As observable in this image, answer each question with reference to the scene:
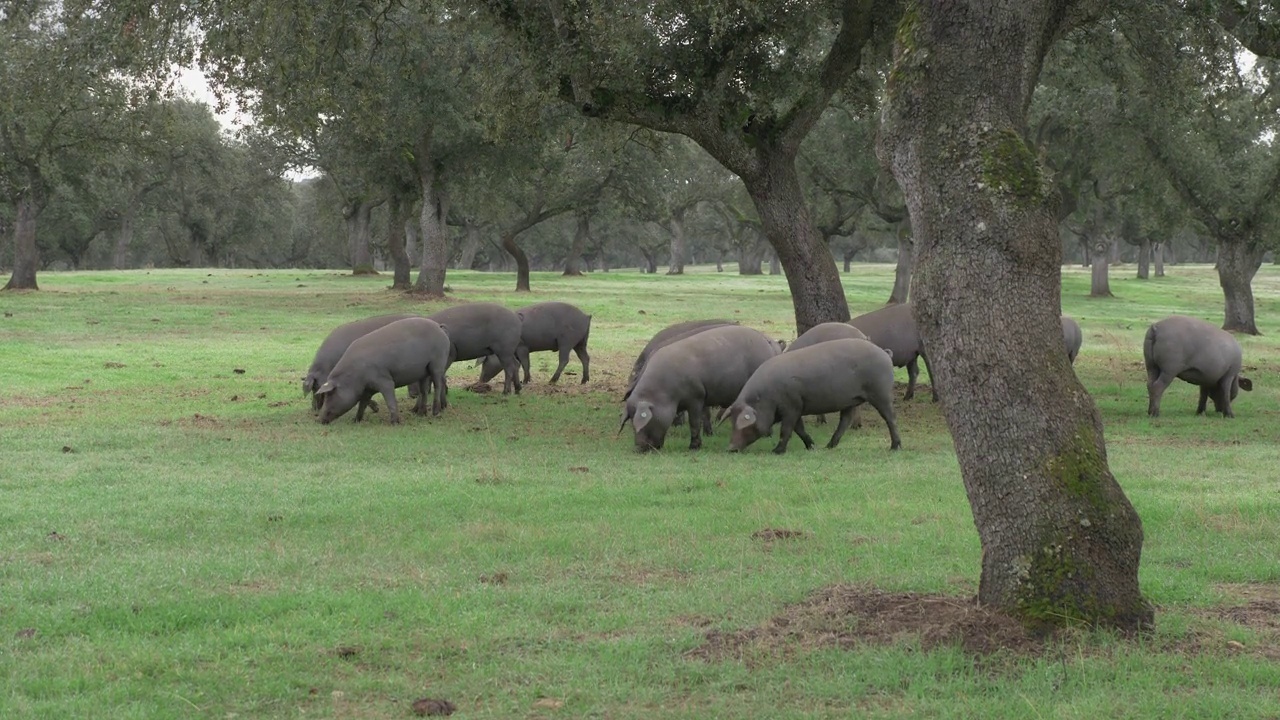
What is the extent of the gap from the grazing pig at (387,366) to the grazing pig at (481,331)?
1.88 metres

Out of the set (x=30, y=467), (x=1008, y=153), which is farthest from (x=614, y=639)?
(x=30, y=467)

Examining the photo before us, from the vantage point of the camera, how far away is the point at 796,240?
18.2 metres

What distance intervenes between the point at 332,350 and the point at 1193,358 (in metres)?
11.6

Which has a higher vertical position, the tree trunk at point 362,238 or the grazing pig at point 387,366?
the tree trunk at point 362,238

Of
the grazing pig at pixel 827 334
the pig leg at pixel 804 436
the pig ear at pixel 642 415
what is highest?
the grazing pig at pixel 827 334

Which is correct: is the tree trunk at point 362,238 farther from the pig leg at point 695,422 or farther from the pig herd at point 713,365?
the pig leg at point 695,422

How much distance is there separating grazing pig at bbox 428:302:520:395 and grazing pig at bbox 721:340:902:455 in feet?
20.1

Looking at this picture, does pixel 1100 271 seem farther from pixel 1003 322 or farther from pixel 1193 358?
pixel 1003 322

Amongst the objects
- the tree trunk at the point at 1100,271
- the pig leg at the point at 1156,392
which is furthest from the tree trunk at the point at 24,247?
the tree trunk at the point at 1100,271

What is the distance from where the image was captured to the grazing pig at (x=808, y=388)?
1352 centimetres

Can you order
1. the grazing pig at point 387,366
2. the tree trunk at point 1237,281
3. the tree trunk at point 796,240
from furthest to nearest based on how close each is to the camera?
1. the tree trunk at point 1237,281
2. the tree trunk at point 796,240
3. the grazing pig at point 387,366

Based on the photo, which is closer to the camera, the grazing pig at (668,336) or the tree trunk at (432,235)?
the grazing pig at (668,336)

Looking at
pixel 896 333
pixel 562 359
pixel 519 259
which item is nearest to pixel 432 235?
pixel 519 259

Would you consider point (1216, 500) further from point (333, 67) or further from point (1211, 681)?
point (333, 67)
